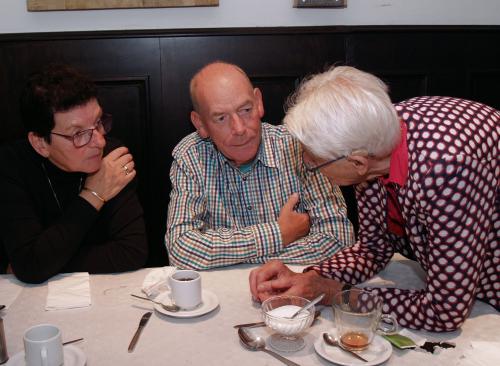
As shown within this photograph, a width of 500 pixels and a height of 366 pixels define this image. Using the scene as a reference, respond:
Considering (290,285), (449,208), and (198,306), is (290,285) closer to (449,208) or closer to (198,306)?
(198,306)

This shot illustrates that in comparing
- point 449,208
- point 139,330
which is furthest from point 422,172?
point 139,330

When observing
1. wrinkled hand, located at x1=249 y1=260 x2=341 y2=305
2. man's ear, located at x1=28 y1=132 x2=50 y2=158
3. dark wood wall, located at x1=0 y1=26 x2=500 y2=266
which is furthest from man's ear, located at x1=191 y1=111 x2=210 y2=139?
wrinkled hand, located at x1=249 y1=260 x2=341 y2=305

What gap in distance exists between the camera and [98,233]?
200cm

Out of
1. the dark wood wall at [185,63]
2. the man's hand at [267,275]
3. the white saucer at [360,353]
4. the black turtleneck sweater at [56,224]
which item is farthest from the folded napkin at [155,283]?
the dark wood wall at [185,63]

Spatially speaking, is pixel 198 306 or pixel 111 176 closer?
pixel 198 306

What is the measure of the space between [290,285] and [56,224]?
0.84 m

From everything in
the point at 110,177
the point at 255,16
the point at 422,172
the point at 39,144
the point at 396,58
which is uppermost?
the point at 255,16

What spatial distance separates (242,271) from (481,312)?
0.71 metres

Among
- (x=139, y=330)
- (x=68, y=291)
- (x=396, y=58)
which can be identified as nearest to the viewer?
(x=139, y=330)

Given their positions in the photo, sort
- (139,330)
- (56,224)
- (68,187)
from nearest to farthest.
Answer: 1. (139,330)
2. (56,224)
3. (68,187)

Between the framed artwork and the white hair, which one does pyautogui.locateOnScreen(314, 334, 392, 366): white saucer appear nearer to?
the white hair

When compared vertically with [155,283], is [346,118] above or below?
above

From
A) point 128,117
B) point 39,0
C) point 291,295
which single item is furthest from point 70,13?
point 291,295

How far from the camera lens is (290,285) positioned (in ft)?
4.90
